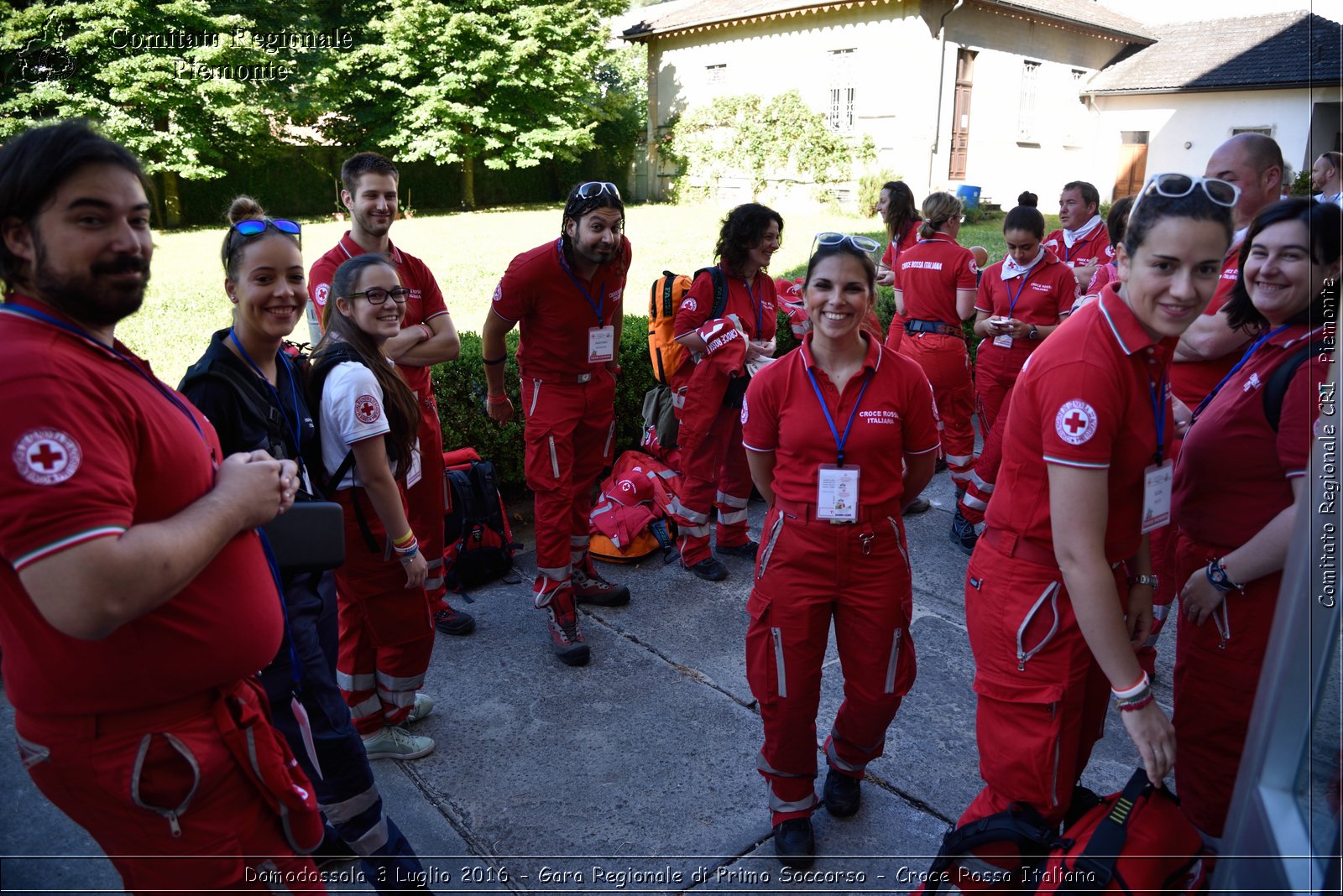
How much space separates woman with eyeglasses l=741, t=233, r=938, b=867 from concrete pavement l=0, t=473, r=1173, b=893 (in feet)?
1.06

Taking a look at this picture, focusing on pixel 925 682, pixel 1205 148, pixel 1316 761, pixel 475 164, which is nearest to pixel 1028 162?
pixel 1205 148

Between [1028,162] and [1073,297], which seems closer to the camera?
[1073,297]

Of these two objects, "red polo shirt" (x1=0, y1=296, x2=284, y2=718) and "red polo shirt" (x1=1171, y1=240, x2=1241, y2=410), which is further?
"red polo shirt" (x1=1171, y1=240, x2=1241, y2=410)

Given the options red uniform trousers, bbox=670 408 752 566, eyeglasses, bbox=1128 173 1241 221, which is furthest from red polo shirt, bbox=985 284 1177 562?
red uniform trousers, bbox=670 408 752 566

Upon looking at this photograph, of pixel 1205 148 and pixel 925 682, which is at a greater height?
pixel 1205 148

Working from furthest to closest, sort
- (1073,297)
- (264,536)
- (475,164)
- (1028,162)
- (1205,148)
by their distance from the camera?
(475,164)
(1028,162)
(1205,148)
(1073,297)
(264,536)

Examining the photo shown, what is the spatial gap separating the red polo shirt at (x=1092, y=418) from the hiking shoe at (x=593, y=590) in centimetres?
297

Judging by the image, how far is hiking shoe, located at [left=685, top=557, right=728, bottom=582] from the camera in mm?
5285

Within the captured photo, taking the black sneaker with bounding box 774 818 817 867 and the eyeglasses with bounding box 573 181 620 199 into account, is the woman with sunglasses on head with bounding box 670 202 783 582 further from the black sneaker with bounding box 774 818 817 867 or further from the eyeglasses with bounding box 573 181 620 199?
the black sneaker with bounding box 774 818 817 867

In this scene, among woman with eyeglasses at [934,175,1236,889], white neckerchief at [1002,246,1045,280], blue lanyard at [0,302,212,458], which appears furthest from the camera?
white neckerchief at [1002,246,1045,280]

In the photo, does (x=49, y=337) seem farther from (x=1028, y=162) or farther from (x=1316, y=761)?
(x=1028, y=162)

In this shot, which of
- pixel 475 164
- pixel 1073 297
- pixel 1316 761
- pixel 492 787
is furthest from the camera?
pixel 475 164

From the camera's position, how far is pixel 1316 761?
1480mm

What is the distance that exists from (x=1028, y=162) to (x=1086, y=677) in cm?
2979
